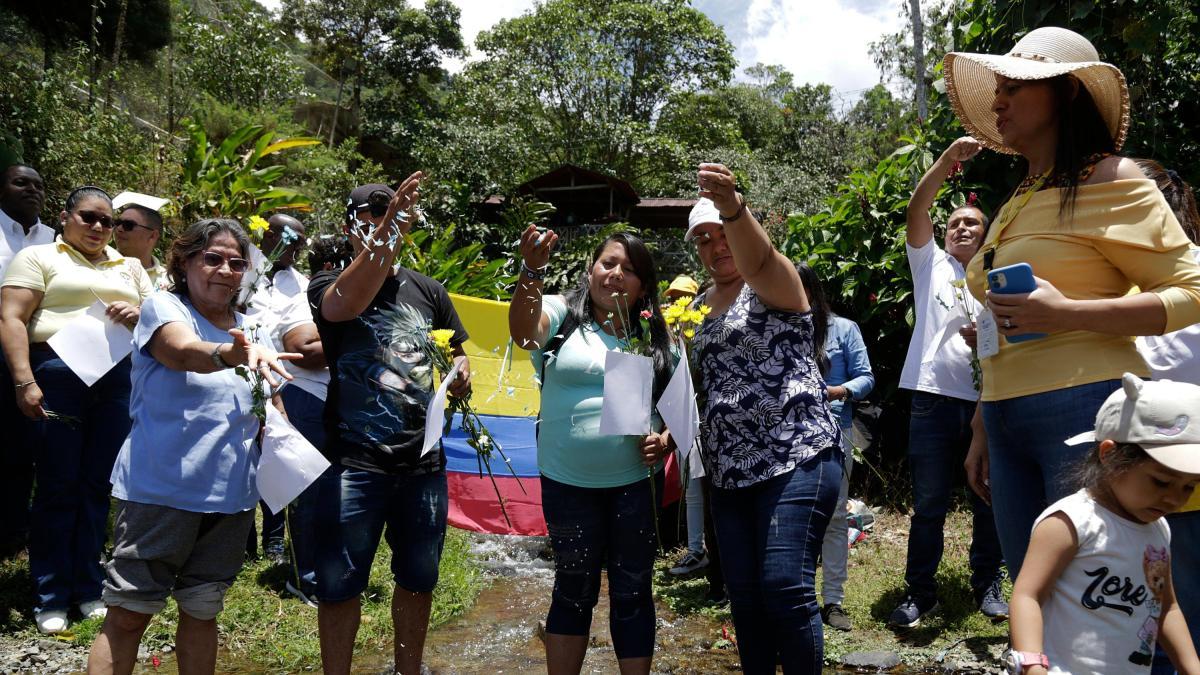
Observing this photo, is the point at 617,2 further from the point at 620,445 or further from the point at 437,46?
the point at 620,445

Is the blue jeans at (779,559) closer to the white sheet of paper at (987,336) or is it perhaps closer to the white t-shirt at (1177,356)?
the white sheet of paper at (987,336)

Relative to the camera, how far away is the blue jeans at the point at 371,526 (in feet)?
10.1

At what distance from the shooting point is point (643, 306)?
138 inches

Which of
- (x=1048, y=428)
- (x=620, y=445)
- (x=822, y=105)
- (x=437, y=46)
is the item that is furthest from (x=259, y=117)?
(x=822, y=105)

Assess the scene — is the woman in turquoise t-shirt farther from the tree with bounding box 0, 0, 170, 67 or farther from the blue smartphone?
the tree with bounding box 0, 0, 170, 67

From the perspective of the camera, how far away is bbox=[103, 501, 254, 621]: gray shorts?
9.38 feet

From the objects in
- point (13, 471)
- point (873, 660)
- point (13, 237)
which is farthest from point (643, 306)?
point (13, 471)

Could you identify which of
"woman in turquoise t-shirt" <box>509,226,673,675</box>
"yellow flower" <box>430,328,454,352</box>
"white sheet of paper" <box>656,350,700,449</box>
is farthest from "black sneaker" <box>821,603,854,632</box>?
"yellow flower" <box>430,328,454,352</box>

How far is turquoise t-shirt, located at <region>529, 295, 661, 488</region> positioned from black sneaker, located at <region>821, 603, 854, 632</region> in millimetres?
1924

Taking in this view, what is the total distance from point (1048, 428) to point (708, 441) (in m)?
1.09

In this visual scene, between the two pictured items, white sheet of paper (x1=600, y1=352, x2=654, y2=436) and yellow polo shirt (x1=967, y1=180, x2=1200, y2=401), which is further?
white sheet of paper (x1=600, y1=352, x2=654, y2=436)

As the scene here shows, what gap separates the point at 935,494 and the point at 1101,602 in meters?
2.42

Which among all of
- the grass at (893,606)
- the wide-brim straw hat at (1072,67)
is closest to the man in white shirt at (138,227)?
the grass at (893,606)

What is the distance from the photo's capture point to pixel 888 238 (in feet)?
21.7
